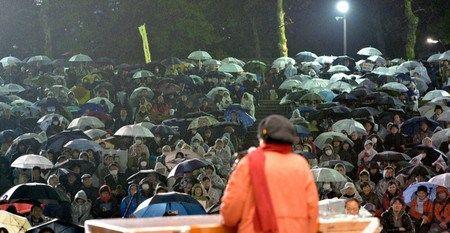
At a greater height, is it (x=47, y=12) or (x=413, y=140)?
(x=47, y=12)

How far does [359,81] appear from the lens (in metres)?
33.5

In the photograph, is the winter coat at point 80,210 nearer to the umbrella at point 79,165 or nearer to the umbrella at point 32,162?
the umbrella at point 79,165

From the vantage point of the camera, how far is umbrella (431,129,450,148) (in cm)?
2202

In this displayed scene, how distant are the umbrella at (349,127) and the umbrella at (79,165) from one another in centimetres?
652

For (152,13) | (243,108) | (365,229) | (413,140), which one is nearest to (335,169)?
(413,140)

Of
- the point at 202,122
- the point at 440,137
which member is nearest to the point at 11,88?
the point at 202,122

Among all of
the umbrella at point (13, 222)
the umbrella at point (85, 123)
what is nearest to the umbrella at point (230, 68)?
the umbrella at point (85, 123)

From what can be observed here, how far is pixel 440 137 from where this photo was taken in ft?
72.6

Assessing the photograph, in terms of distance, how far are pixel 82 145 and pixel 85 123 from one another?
3624 millimetres

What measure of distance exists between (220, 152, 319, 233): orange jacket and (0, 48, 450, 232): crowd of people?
129 inches

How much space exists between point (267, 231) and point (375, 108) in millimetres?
21784

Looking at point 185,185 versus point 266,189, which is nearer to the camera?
point 266,189

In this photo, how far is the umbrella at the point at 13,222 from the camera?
13.9 metres

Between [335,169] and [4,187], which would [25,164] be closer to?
[4,187]
